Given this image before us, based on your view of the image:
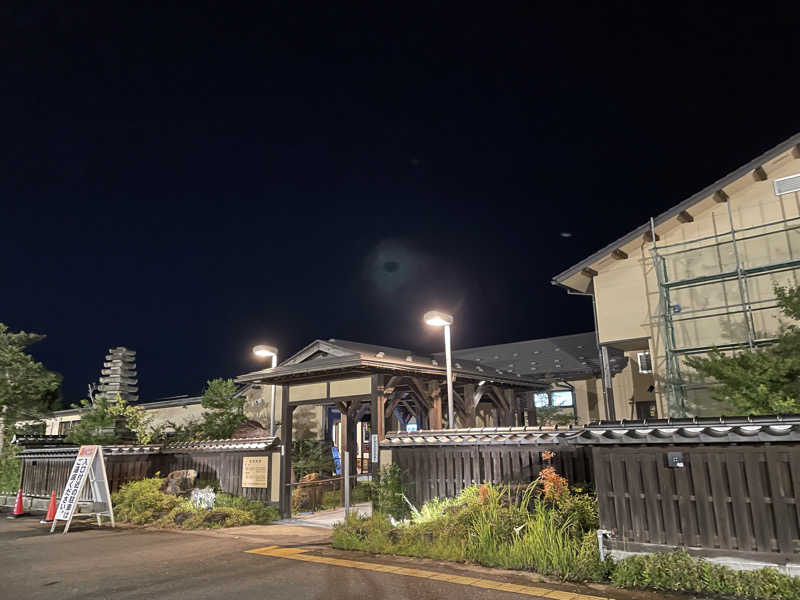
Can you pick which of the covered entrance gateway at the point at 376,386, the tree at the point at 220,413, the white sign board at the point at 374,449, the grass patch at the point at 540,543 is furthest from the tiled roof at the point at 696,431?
the tree at the point at 220,413

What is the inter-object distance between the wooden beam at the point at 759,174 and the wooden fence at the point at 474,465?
10186 millimetres

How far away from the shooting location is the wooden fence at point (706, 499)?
7.57m

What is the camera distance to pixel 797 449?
7.59m

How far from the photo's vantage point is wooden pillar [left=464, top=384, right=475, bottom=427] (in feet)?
60.6

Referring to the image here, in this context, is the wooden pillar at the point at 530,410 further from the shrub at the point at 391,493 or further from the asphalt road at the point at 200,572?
the asphalt road at the point at 200,572

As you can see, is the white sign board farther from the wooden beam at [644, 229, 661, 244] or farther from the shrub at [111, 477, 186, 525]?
the wooden beam at [644, 229, 661, 244]

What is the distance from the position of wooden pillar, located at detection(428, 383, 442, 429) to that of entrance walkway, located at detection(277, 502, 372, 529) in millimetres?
3204

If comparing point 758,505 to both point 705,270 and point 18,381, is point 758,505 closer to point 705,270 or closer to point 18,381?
point 705,270

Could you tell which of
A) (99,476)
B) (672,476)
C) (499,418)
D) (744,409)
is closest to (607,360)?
(499,418)

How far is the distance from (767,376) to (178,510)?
49.8 feet

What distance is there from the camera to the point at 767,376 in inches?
465

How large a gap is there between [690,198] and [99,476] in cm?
1915

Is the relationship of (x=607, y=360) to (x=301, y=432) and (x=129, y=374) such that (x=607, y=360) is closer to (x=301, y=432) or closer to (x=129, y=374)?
(x=301, y=432)

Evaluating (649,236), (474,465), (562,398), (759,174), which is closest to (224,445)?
(474,465)
